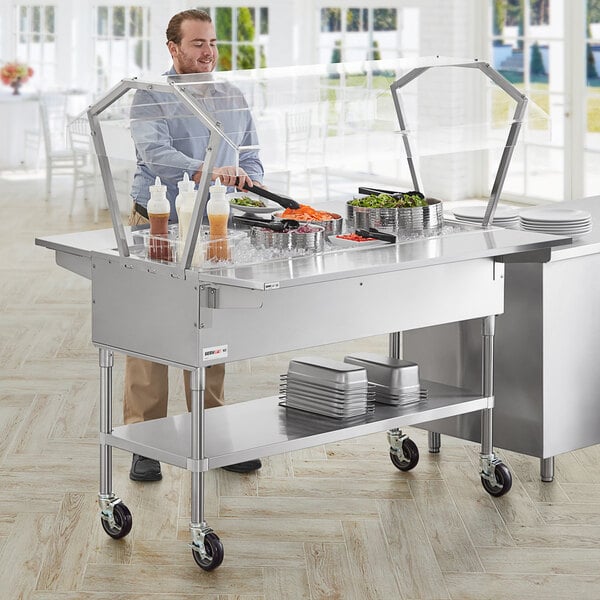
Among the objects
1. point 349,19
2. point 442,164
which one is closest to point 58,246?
point 442,164

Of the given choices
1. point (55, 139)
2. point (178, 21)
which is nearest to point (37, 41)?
point (55, 139)

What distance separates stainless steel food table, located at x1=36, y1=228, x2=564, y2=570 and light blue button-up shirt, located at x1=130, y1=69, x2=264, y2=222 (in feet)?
1.08

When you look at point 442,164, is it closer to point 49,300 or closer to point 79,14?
point 49,300

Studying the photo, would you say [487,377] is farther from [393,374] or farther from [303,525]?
[303,525]

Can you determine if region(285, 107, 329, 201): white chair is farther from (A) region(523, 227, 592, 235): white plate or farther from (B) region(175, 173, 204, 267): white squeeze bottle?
(A) region(523, 227, 592, 235): white plate

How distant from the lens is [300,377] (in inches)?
159

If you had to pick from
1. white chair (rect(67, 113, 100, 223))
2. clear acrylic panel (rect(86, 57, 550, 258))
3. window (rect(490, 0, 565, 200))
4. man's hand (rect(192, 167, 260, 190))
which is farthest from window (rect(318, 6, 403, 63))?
man's hand (rect(192, 167, 260, 190))

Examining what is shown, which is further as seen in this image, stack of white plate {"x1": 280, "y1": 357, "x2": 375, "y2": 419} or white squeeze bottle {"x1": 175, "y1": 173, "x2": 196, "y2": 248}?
stack of white plate {"x1": 280, "y1": 357, "x2": 375, "y2": 419}

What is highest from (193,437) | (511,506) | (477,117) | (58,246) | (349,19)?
(349,19)

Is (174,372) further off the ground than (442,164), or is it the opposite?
(442,164)

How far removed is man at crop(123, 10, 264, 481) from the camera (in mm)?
3539

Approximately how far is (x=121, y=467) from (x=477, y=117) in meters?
1.75

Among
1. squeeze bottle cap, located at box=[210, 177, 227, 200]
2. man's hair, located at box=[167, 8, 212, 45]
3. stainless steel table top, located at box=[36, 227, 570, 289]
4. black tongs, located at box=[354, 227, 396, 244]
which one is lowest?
stainless steel table top, located at box=[36, 227, 570, 289]

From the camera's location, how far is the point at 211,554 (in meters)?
3.50
